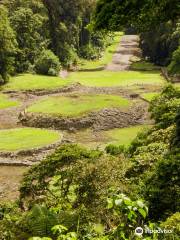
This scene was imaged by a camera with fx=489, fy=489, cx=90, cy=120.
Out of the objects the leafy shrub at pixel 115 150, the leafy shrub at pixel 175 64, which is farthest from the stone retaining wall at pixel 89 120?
the leafy shrub at pixel 175 64

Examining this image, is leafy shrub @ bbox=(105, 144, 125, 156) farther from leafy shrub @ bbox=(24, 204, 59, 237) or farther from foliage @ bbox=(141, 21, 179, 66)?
foliage @ bbox=(141, 21, 179, 66)

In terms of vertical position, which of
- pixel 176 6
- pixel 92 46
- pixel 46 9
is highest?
pixel 176 6

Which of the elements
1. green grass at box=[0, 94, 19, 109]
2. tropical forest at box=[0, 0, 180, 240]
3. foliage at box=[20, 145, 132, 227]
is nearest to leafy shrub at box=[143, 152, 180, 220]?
tropical forest at box=[0, 0, 180, 240]

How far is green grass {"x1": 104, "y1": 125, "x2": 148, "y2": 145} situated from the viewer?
44.0m

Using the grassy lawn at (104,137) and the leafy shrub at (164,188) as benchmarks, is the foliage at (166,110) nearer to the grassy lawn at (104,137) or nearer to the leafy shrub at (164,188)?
the grassy lawn at (104,137)

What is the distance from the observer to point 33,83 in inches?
2717

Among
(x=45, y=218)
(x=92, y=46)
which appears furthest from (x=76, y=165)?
(x=92, y=46)

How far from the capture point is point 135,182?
20.5 meters

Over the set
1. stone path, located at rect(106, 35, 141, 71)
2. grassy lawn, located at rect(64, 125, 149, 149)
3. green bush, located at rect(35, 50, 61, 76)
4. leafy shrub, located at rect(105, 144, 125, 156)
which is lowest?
stone path, located at rect(106, 35, 141, 71)

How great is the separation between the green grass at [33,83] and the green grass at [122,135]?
21.1m

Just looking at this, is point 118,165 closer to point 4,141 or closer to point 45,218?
point 45,218

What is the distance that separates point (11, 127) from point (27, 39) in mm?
35754

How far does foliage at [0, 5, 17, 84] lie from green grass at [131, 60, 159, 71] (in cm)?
2735

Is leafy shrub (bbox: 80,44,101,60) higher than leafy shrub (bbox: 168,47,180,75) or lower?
lower
